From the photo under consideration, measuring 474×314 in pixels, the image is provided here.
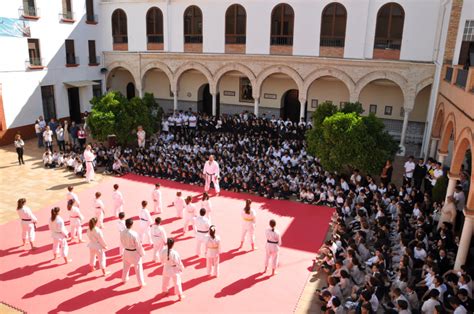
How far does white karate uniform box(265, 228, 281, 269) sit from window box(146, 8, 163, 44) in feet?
59.0

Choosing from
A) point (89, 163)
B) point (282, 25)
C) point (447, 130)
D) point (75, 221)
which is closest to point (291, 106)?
point (282, 25)

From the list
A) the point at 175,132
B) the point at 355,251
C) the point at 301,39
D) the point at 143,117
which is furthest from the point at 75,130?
the point at 355,251

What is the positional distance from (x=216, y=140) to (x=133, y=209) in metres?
6.99

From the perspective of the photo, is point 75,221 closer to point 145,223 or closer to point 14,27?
point 145,223

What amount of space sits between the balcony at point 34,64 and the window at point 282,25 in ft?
43.7

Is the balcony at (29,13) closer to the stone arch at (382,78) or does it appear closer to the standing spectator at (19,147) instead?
the standing spectator at (19,147)

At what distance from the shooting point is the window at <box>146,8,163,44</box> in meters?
24.1

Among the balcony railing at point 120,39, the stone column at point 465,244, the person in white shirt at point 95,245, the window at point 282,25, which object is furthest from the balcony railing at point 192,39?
the stone column at point 465,244

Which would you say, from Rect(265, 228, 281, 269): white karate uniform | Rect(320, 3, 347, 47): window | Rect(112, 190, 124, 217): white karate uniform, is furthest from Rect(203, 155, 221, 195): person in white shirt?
Rect(320, 3, 347, 47): window

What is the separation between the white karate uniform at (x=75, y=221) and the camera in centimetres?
1116

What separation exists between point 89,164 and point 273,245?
998cm

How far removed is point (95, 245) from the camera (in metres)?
9.77

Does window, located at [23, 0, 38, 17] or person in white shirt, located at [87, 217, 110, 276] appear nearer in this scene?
person in white shirt, located at [87, 217, 110, 276]

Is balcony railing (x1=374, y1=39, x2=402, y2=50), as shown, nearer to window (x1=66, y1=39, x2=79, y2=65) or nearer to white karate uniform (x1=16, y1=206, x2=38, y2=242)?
white karate uniform (x1=16, y1=206, x2=38, y2=242)
